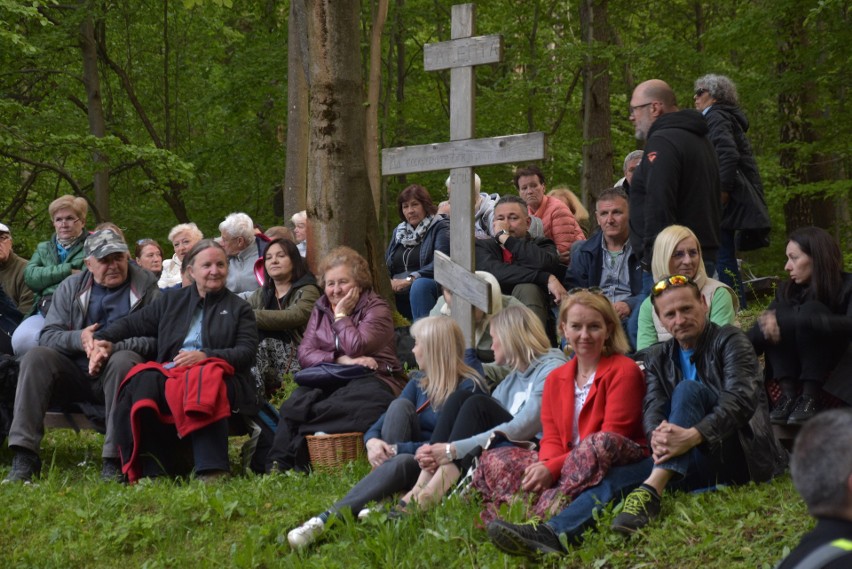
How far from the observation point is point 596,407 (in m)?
5.78

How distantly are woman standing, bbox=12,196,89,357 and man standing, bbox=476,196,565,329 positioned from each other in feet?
10.7

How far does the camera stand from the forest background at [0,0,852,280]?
1213cm

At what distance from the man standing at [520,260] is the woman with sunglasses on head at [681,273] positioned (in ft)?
6.11

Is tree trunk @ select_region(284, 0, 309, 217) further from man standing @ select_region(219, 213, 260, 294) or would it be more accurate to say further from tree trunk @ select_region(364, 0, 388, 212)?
man standing @ select_region(219, 213, 260, 294)

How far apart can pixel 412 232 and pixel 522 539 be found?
574cm

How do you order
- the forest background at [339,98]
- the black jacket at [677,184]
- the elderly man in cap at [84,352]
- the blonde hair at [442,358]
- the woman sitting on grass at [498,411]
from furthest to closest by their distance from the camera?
the forest background at [339,98]
the elderly man in cap at [84,352]
the black jacket at [677,184]
the blonde hair at [442,358]
the woman sitting on grass at [498,411]

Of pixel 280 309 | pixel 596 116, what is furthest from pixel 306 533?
pixel 596 116

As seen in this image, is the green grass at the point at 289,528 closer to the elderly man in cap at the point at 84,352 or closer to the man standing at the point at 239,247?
the elderly man in cap at the point at 84,352

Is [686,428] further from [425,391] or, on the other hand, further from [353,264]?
[353,264]

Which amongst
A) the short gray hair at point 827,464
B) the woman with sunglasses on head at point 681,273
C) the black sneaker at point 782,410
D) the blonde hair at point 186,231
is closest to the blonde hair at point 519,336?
the woman with sunglasses on head at point 681,273

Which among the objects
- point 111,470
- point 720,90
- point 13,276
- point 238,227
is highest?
point 720,90

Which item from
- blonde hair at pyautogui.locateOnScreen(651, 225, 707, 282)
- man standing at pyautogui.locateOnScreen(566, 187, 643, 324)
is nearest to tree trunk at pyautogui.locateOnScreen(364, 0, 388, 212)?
man standing at pyautogui.locateOnScreen(566, 187, 643, 324)

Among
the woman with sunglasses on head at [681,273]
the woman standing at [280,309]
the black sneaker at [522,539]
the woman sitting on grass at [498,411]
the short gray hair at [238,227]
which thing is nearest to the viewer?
the black sneaker at [522,539]

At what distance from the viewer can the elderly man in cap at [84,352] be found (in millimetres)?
7719
